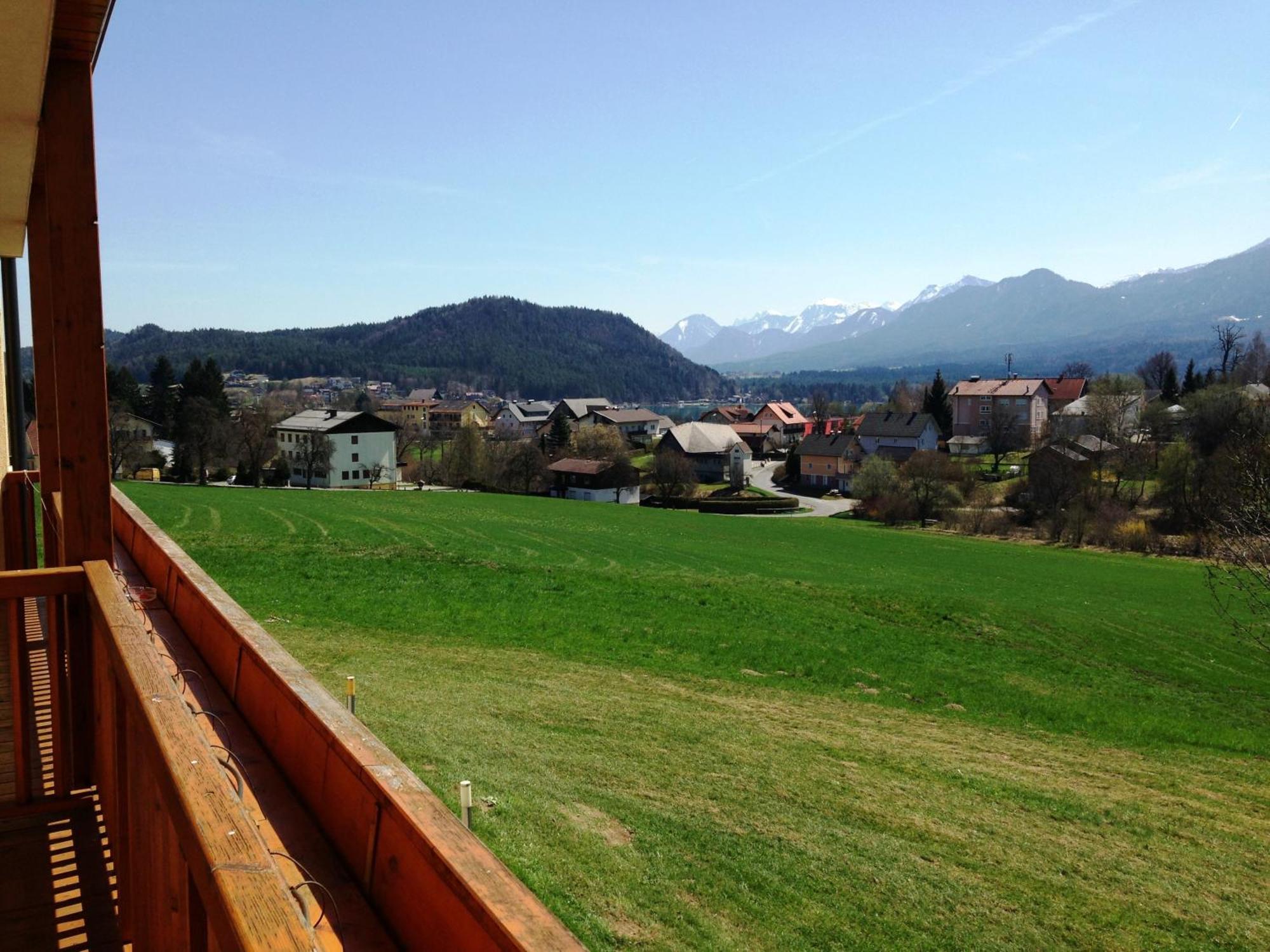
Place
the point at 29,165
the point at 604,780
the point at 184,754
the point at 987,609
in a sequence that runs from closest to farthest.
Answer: the point at 184,754 → the point at 29,165 → the point at 604,780 → the point at 987,609

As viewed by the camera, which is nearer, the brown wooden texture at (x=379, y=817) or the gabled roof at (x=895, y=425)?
the brown wooden texture at (x=379, y=817)

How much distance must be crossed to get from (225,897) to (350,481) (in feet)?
228

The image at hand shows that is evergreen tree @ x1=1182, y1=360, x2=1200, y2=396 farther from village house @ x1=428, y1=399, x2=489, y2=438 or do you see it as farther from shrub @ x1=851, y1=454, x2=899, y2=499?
village house @ x1=428, y1=399, x2=489, y2=438

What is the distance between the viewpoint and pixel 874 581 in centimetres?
2572

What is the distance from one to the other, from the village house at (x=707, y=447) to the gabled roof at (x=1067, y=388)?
148 ft

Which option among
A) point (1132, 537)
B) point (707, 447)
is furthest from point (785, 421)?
point (1132, 537)

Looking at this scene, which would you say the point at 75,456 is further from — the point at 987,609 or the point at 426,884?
the point at 987,609

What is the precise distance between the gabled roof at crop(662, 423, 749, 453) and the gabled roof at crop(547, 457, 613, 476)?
1874cm

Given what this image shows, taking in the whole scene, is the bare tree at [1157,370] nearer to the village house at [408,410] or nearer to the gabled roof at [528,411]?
the gabled roof at [528,411]

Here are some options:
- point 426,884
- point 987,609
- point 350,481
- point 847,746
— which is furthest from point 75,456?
point 350,481

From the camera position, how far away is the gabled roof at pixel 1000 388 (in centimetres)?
9931

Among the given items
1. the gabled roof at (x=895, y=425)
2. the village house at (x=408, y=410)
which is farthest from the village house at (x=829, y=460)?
the village house at (x=408, y=410)

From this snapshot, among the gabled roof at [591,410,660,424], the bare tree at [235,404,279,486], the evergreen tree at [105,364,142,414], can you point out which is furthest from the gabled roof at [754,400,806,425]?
the evergreen tree at [105,364,142,414]

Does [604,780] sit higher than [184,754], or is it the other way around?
[184,754]
